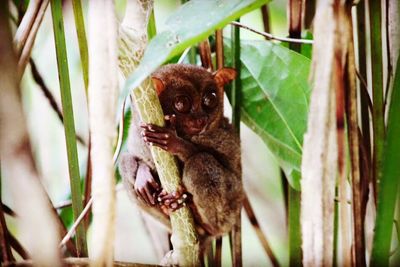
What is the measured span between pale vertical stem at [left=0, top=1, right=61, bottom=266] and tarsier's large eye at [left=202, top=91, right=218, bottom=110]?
1.73 metres

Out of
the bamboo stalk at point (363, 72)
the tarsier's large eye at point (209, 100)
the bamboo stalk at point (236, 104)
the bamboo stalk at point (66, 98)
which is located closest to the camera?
the bamboo stalk at point (66, 98)

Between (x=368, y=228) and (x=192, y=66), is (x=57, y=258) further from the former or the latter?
(x=192, y=66)

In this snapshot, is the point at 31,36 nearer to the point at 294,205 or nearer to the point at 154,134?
the point at 154,134

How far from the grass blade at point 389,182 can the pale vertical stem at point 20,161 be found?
81 centimetres

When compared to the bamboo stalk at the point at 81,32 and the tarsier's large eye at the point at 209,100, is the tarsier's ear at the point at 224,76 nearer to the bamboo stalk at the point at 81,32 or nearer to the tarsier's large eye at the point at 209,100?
the tarsier's large eye at the point at 209,100

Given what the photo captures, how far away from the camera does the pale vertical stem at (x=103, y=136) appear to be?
3.63ft

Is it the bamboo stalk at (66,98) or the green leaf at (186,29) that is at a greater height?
the green leaf at (186,29)

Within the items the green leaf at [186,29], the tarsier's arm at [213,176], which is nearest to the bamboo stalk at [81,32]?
the green leaf at [186,29]

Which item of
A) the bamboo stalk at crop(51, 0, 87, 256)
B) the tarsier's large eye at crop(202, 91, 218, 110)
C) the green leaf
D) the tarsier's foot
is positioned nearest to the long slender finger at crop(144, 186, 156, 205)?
the tarsier's foot

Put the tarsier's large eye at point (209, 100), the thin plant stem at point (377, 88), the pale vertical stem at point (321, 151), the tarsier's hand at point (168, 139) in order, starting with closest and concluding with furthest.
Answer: the pale vertical stem at point (321, 151) < the thin plant stem at point (377, 88) < the tarsier's hand at point (168, 139) < the tarsier's large eye at point (209, 100)

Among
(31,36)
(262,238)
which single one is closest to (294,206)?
(262,238)

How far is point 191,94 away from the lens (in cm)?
269

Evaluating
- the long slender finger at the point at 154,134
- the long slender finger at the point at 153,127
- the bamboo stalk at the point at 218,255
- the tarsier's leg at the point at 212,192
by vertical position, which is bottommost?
the bamboo stalk at the point at 218,255

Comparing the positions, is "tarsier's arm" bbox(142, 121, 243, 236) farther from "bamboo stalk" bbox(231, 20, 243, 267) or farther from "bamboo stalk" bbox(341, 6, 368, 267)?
"bamboo stalk" bbox(341, 6, 368, 267)
